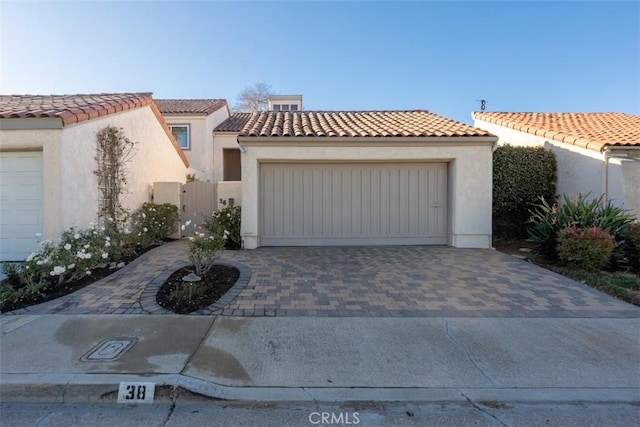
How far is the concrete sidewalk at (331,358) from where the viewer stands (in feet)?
10.1

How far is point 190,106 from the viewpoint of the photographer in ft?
60.3

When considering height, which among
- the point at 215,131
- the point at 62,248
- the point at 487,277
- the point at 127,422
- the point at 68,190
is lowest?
the point at 127,422

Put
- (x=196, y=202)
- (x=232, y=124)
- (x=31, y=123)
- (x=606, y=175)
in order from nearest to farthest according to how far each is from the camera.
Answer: (x=31, y=123) < (x=606, y=175) < (x=196, y=202) < (x=232, y=124)

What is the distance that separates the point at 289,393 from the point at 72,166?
6.84 metres

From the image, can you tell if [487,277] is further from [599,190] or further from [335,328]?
[599,190]

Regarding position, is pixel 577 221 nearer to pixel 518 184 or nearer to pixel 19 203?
pixel 518 184

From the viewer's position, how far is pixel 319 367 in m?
3.41

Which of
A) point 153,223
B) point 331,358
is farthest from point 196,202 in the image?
point 331,358

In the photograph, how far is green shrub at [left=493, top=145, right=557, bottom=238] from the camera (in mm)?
10023

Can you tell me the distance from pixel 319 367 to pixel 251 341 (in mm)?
933

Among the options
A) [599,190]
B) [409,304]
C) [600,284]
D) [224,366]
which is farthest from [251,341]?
[599,190]

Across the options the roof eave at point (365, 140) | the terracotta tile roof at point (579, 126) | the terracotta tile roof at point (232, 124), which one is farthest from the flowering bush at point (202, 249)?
the terracotta tile roof at point (232, 124)

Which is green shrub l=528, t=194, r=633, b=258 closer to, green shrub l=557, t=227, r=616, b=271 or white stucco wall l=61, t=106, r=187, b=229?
green shrub l=557, t=227, r=616, b=271

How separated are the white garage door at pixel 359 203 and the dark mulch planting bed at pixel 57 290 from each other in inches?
157
